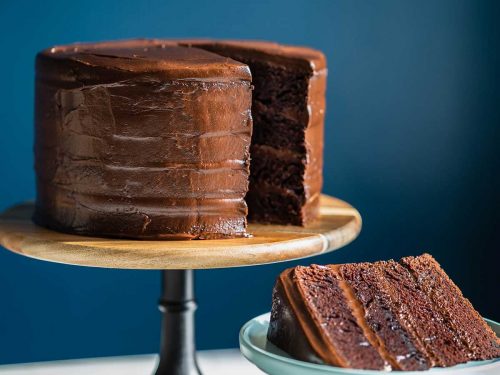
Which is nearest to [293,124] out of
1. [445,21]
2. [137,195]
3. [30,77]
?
[137,195]

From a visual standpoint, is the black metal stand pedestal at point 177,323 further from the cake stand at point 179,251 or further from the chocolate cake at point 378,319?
the chocolate cake at point 378,319

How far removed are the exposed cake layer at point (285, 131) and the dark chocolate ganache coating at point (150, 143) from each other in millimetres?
255

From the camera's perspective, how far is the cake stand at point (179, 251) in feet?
5.49

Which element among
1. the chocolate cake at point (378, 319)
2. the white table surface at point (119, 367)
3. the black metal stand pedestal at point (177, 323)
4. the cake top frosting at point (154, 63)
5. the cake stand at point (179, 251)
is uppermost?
the cake top frosting at point (154, 63)

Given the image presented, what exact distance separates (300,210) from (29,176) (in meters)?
A: 1.18

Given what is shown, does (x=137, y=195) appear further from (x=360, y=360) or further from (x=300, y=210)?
(x=360, y=360)

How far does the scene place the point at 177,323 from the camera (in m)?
2.03

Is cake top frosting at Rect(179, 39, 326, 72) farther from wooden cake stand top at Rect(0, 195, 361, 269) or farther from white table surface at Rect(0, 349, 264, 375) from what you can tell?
white table surface at Rect(0, 349, 264, 375)

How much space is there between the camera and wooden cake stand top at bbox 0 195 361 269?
5.48ft

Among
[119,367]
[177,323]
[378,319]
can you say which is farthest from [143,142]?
[119,367]

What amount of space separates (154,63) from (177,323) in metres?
0.56

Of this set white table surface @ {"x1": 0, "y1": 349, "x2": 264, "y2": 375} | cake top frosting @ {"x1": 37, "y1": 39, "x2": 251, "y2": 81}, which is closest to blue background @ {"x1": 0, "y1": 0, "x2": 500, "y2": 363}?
white table surface @ {"x1": 0, "y1": 349, "x2": 264, "y2": 375}

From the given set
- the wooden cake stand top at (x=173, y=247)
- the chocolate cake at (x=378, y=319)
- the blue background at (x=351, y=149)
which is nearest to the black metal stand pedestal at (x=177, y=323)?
the wooden cake stand top at (x=173, y=247)

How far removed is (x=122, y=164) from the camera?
1.81m
